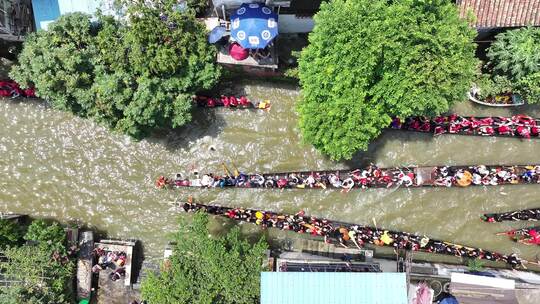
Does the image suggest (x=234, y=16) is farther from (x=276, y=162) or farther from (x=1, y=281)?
(x=1, y=281)

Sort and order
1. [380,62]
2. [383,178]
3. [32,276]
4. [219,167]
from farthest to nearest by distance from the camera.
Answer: [219,167], [383,178], [32,276], [380,62]

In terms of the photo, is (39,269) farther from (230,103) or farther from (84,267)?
(230,103)

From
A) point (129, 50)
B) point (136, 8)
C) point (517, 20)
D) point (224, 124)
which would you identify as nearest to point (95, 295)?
point (224, 124)

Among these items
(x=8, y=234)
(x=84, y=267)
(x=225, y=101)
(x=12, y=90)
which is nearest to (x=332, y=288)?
(x=225, y=101)

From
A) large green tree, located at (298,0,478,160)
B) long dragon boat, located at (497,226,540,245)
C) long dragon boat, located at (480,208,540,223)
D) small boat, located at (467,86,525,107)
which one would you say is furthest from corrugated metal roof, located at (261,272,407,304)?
small boat, located at (467,86,525,107)

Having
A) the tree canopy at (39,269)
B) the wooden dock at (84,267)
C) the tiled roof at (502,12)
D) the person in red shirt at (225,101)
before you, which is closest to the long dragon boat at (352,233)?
the wooden dock at (84,267)

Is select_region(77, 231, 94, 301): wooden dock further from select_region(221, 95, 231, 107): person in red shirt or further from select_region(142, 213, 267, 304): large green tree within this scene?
select_region(221, 95, 231, 107): person in red shirt
